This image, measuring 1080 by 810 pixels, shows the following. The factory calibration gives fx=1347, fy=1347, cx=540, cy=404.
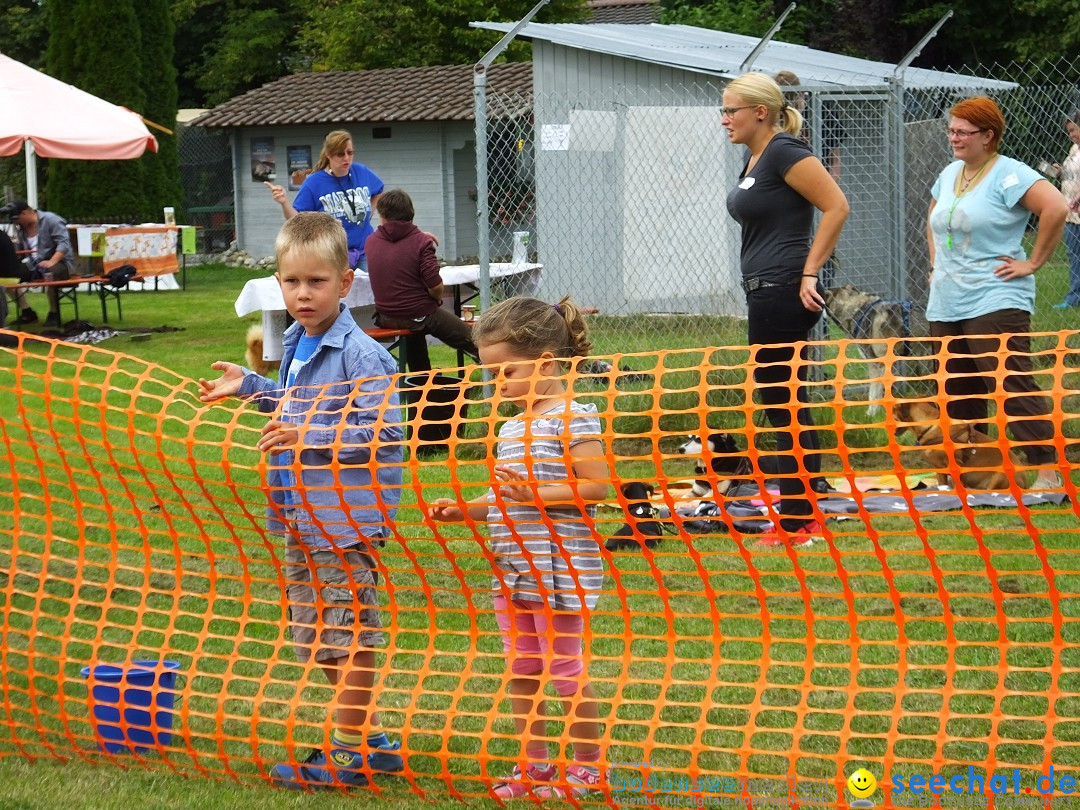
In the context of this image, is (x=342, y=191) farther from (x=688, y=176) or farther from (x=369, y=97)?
(x=369, y=97)

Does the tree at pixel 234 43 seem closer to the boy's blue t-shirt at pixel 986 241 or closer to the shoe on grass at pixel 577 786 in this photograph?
the boy's blue t-shirt at pixel 986 241

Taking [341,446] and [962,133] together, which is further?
[962,133]

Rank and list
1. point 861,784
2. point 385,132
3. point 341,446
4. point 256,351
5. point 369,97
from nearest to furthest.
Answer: point 861,784, point 341,446, point 256,351, point 369,97, point 385,132

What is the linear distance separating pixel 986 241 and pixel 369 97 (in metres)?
23.3

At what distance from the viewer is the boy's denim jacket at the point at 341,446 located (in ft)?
12.3

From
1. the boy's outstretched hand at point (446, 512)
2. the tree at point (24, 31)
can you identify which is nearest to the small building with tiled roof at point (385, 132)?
the tree at point (24, 31)

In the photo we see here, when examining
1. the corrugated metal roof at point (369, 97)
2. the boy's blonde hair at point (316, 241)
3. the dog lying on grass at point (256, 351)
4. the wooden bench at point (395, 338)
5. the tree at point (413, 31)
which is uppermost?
the tree at point (413, 31)

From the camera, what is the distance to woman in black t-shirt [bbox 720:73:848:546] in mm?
6090

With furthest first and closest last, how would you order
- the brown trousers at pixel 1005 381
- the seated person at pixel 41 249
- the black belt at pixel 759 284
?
the seated person at pixel 41 249 < the brown trousers at pixel 1005 381 < the black belt at pixel 759 284

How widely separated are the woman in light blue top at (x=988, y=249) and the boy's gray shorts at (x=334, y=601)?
12.0ft

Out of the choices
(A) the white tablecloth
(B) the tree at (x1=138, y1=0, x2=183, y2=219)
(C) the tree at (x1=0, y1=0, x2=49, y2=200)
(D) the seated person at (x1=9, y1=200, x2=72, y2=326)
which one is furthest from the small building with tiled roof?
(A) the white tablecloth

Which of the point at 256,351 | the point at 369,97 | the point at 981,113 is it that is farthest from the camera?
the point at 369,97

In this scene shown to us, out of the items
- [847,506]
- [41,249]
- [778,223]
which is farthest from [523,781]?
[41,249]

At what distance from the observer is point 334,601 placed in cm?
389
